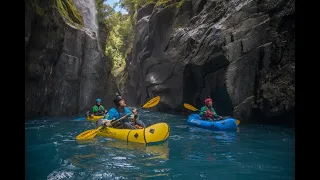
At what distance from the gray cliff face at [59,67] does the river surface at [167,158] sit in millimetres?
4823

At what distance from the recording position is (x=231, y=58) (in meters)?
10.6

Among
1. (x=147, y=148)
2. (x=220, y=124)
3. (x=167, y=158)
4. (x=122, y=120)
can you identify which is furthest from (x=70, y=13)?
(x=167, y=158)

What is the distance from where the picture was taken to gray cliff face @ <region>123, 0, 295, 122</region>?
364 inches

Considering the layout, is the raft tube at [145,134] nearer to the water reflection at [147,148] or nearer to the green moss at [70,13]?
the water reflection at [147,148]

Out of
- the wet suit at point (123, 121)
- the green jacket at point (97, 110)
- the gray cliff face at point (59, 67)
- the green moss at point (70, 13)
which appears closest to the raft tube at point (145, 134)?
the wet suit at point (123, 121)

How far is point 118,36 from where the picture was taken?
30.1 metres

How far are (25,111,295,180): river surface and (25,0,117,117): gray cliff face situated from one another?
482 centimetres

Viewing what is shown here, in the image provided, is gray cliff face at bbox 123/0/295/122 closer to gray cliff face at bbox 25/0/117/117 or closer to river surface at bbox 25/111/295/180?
river surface at bbox 25/111/295/180

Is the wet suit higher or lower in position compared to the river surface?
higher

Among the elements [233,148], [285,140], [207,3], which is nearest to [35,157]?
[233,148]

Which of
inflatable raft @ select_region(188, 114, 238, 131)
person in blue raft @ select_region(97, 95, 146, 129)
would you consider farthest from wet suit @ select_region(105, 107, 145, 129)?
inflatable raft @ select_region(188, 114, 238, 131)

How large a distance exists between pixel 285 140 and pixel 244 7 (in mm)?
6690

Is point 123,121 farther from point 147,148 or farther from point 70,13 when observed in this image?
point 70,13
